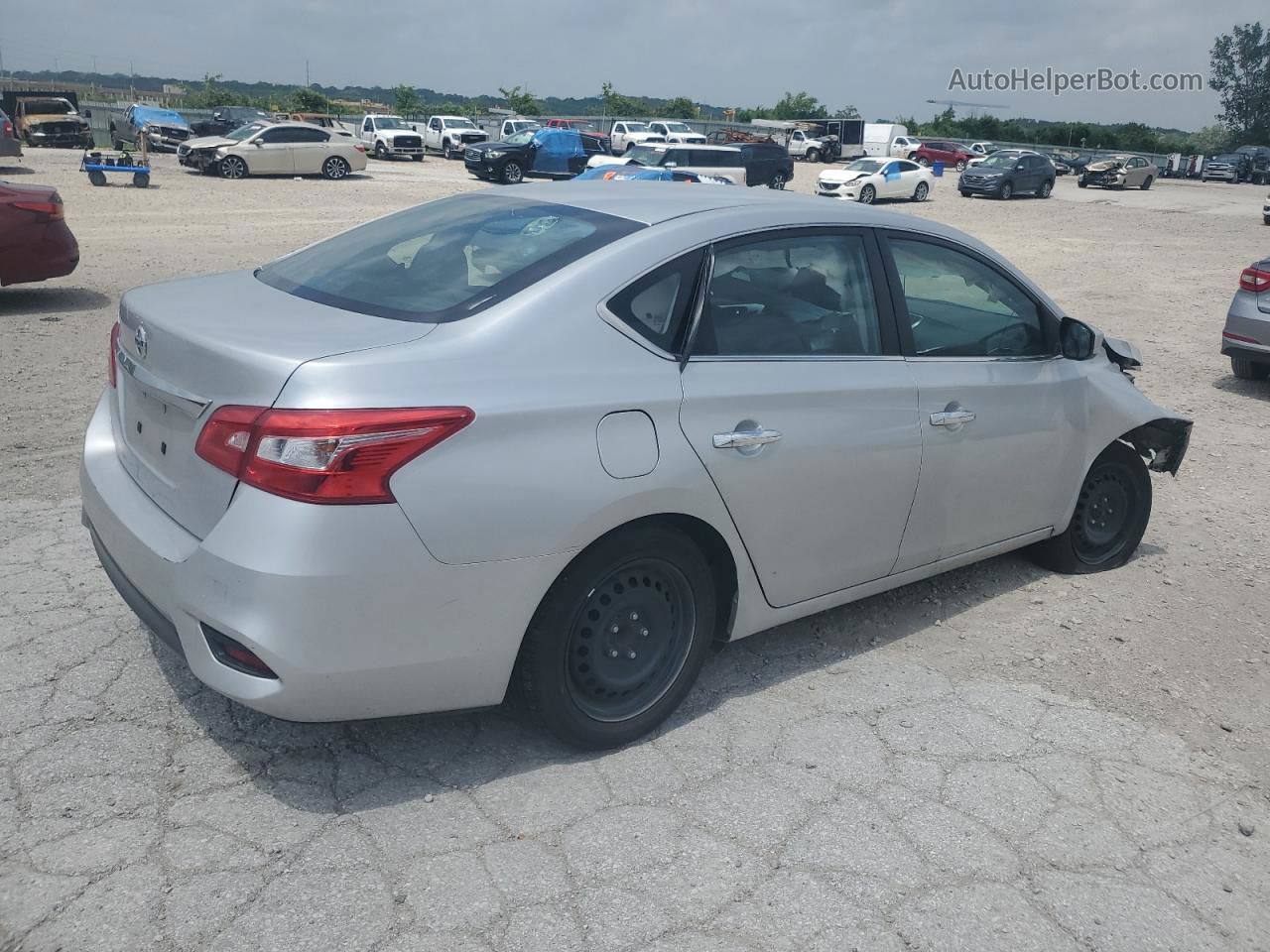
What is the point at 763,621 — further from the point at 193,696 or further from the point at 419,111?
Answer: the point at 419,111

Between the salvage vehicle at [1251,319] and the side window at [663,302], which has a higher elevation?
the side window at [663,302]

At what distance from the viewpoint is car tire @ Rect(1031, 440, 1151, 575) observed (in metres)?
4.95

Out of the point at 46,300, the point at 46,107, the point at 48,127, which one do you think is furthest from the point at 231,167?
the point at 46,300

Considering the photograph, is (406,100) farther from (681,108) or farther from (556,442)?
(556,442)

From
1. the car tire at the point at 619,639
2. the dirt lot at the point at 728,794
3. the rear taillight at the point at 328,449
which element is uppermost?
the rear taillight at the point at 328,449

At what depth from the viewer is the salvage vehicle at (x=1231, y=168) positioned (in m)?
53.5

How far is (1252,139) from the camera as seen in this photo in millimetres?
90312

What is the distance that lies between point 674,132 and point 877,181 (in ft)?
65.3

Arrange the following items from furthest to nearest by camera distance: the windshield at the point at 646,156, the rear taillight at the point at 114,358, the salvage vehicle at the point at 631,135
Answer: the salvage vehicle at the point at 631,135 < the windshield at the point at 646,156 < the rear taillight at the point at 114,358

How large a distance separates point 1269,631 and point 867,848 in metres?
2.66

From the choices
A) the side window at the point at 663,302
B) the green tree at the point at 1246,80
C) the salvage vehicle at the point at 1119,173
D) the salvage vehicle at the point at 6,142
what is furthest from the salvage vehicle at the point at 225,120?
the green tree at the point at 1246,80

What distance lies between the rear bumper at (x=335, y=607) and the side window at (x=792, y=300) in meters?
1.02

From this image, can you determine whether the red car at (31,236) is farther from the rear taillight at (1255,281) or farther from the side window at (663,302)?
the rear taillight at (1255,281)

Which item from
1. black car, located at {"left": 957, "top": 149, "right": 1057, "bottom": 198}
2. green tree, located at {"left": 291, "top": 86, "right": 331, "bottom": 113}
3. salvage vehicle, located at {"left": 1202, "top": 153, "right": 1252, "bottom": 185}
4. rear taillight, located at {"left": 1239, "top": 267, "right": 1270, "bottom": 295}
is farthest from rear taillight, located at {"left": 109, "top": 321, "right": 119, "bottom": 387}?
green tree, located at {"left": 291, "top": 86, "right": 331, "bottom": 113}
